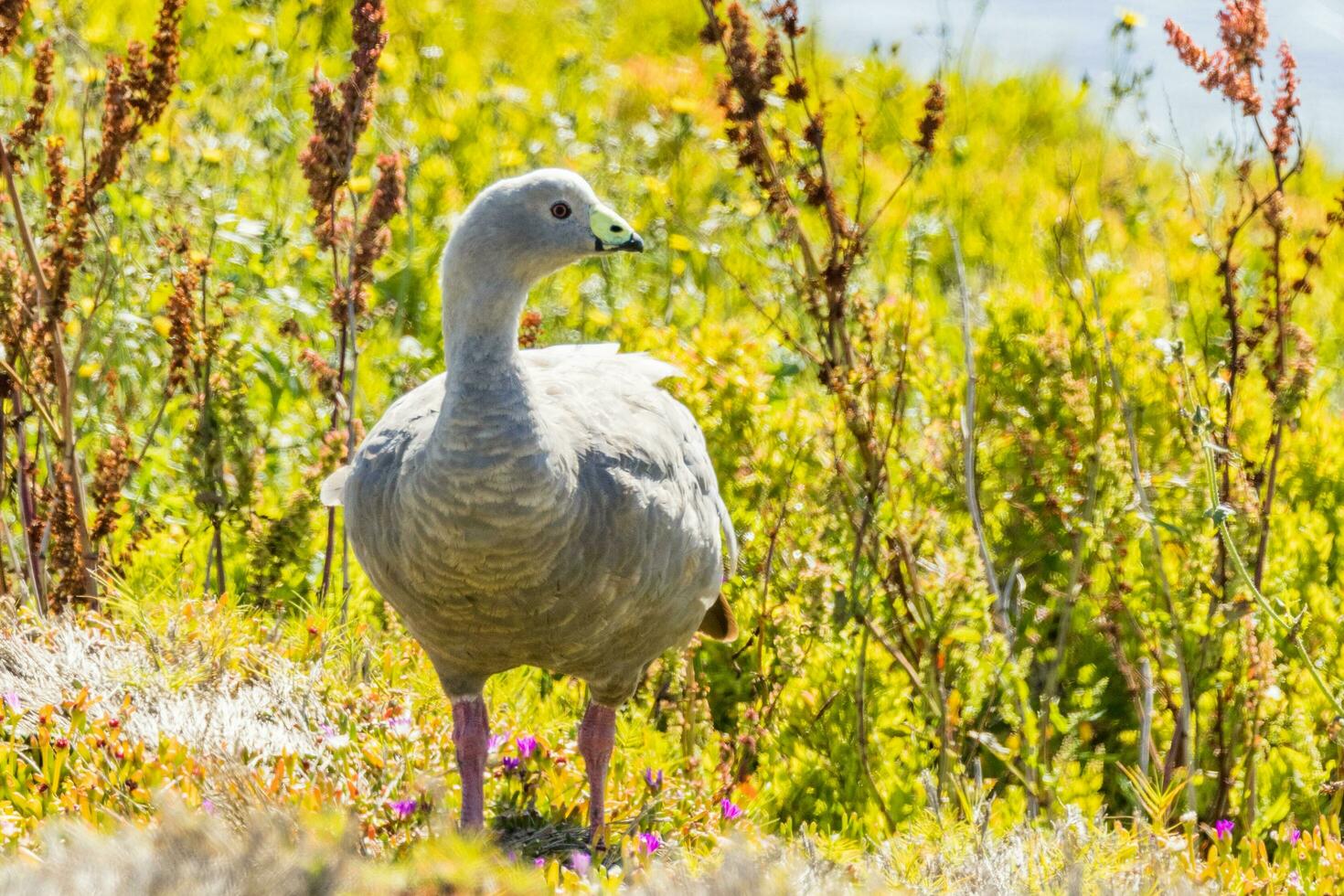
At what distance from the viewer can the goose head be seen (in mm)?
2988

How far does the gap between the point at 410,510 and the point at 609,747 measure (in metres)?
0.91

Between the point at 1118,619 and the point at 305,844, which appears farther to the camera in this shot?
the point at 1118,619

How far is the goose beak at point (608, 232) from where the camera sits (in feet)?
9.97

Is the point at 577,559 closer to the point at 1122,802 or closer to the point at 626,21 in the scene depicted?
the point at 1122,802

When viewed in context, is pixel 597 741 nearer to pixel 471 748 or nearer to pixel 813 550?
pixel 471 748

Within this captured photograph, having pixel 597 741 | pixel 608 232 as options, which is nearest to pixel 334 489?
pixel 597 741

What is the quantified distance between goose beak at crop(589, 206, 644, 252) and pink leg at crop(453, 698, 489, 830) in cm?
108

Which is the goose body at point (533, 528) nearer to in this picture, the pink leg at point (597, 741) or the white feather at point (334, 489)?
the pink leg at point (597, 741)

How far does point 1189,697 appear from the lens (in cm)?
376

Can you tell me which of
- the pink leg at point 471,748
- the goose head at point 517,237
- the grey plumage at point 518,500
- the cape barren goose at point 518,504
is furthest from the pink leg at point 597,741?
the goose head at point 517,237

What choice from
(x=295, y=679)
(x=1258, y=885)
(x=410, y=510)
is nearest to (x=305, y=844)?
(x=410, y=510)

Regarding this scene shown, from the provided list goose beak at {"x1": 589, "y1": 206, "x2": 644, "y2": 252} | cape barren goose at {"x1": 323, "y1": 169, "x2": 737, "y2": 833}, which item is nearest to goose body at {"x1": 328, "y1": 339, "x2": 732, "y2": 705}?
cape barren goose at {"x1": 323, "y1": 169, "x2": 737, "y2": 833}

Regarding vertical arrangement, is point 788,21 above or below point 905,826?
above

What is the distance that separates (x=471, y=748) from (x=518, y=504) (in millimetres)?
766
